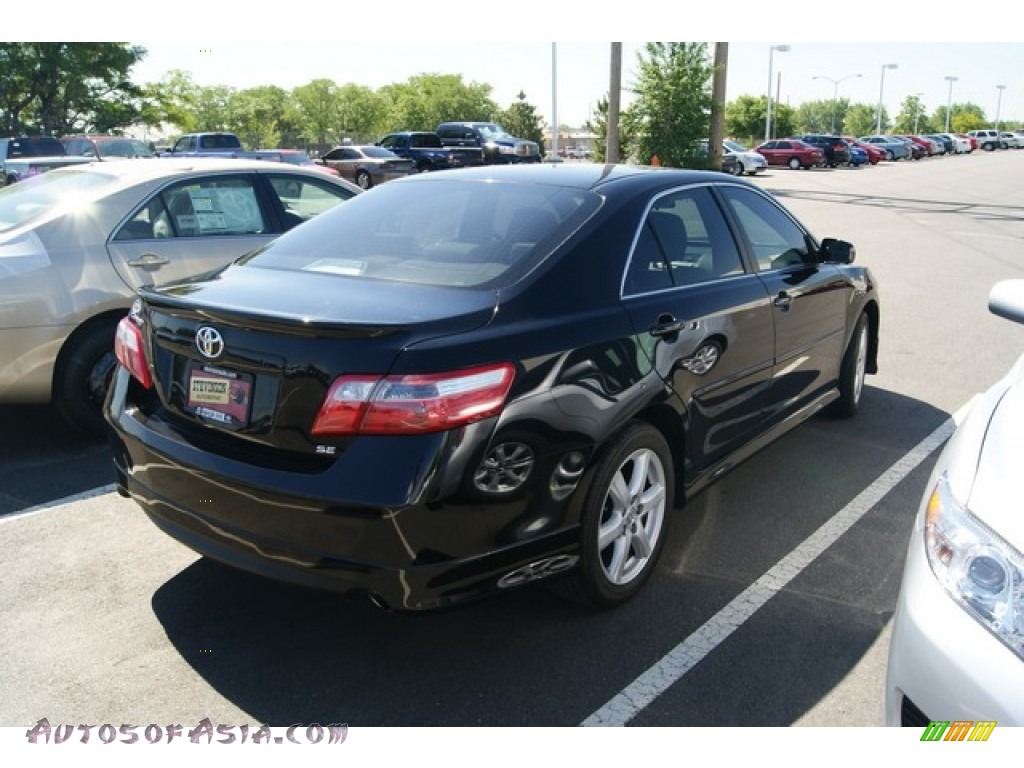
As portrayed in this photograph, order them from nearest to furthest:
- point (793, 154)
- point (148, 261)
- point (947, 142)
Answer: point (148, 261) → point (793, 154) → point (947, 142)

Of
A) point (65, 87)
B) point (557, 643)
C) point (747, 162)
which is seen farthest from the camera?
point (65, 87)

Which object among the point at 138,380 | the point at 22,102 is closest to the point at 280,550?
the point at 138,380

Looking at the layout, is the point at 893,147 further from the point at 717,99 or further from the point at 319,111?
the point at 319,111

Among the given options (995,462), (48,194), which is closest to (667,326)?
(995,462)

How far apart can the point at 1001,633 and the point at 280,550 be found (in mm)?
1951

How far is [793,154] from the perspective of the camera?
50.5 m

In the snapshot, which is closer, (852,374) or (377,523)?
(377,523)

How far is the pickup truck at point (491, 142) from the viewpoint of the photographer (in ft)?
111

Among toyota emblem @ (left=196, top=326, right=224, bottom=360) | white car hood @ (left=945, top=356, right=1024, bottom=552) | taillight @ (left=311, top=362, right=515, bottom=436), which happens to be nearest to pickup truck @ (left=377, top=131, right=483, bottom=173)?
toyota emblem @ (left=196, top=326, right=224, bottom=360)

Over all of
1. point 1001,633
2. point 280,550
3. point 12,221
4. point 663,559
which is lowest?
point 663,559

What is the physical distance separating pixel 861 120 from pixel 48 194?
175 m

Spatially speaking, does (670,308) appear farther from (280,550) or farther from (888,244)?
(888,244)

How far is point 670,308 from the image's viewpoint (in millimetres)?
3559

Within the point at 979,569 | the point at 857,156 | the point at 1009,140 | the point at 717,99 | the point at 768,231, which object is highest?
the point at 717,99
